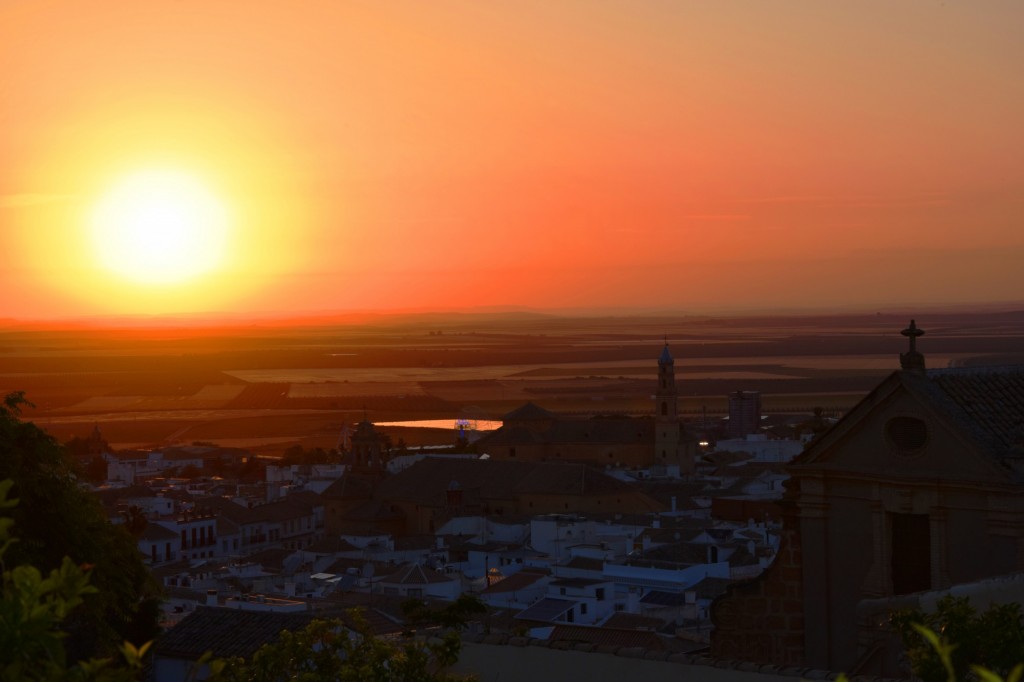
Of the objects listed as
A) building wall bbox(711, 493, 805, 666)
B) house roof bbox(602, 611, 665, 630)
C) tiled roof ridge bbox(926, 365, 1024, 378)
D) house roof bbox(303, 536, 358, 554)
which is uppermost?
tiled roof ridge bbox(926, 365, 1024, 378)

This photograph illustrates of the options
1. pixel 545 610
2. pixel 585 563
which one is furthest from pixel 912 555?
pixel 585 563

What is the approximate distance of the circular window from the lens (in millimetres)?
13570

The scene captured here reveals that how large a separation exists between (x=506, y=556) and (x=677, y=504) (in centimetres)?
1505

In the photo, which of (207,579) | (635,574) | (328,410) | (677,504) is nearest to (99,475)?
(677,504)

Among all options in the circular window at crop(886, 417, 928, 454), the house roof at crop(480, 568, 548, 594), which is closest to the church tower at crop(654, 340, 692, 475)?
the house roof at crop(480, 568, 548, 594)

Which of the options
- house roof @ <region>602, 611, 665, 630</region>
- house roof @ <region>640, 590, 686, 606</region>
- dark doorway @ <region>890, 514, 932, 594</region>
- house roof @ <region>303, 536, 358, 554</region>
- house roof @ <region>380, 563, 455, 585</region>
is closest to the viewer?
dark doorway @ <region>890, 514, 932, 594</region>

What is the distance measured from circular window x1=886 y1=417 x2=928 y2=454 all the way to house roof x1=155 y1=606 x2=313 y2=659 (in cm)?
1432

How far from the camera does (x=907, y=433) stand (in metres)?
13.7

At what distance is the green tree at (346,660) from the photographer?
10.5 meters

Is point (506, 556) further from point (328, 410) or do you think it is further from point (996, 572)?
point (328, 410)

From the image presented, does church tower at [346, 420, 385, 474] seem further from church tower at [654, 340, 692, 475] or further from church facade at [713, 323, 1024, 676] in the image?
church facade at [713, 323, 1024, 676]

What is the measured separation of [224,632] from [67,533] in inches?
453

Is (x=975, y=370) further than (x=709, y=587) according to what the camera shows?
No

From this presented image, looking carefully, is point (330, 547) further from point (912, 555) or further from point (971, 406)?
point (971, 406)
